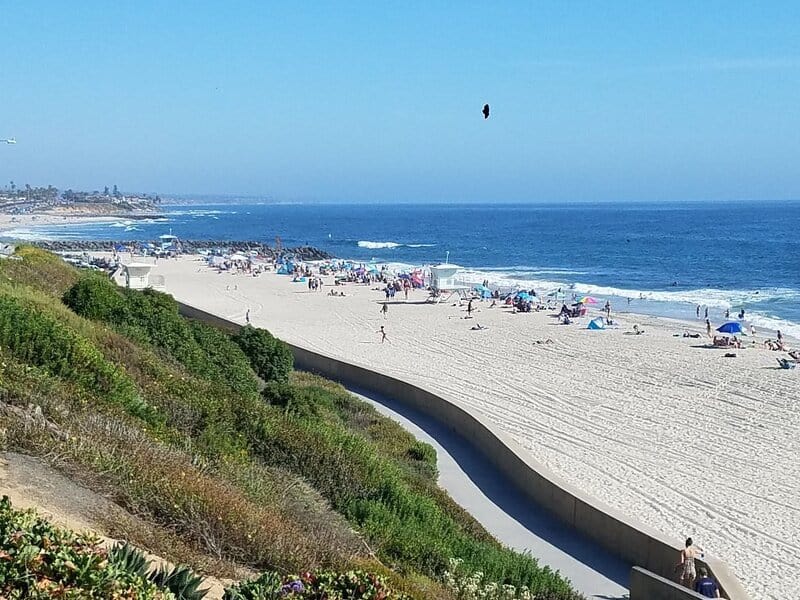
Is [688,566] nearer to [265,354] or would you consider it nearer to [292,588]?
[292,588]

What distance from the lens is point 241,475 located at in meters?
6.43

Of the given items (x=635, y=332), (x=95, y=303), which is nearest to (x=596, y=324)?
(x=635, y=332)

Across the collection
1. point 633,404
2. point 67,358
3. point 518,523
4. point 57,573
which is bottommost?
point 633,404

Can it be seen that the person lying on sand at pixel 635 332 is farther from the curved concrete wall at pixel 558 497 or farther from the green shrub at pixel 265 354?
the green shrub at pixel 265 354

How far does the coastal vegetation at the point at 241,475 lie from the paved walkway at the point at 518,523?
0.52 m

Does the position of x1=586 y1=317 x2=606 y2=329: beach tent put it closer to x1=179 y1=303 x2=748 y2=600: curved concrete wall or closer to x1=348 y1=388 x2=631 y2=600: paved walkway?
x1=179 y1=303 x2=748 y2=600: curved concrete wall

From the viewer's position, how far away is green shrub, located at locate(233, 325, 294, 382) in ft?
51.7

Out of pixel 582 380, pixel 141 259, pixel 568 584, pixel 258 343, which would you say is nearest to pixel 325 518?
pixel 568 584

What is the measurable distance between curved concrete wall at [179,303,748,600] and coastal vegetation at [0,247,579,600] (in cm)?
113

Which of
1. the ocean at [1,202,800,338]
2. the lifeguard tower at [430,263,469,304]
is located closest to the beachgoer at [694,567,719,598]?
the ocean at [1,202,800,338]

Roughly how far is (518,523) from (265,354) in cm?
726

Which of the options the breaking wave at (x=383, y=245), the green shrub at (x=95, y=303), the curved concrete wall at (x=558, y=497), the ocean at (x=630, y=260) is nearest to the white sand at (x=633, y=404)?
the curved concrete wall at (x=558, y=497)

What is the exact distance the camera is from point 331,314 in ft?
120

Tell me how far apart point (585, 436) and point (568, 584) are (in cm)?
841
